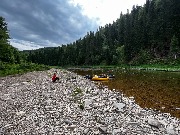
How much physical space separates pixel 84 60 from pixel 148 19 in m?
58.5

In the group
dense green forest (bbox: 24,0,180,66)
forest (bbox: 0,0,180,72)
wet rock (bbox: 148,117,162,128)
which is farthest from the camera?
dense green forest (bbox: 24,0,180,66)

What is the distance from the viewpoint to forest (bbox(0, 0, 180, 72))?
96.5 metres

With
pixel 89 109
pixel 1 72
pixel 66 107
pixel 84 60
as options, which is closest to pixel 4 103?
pixel 66 107

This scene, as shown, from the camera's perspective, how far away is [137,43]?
12500 cm

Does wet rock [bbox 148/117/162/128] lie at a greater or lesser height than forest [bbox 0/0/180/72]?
lesser

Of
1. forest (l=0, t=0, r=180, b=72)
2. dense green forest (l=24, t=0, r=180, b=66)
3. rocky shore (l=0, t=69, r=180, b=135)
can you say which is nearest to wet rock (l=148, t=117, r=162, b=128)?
rocky shore (l=0, t=69, r=180, b=135)

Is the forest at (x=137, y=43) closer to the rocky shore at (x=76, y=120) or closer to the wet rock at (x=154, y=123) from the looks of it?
the rocky shore at (x=76, y=120)

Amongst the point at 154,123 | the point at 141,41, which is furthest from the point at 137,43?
the point at 154,123

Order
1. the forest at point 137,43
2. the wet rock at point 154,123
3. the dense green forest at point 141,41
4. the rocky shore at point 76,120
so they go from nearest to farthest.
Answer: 1. the rocky shore at point 76,120
2. the wet rock at point 154,123
3. the forest at point 137,43
4. the dense green forest at point 141,41

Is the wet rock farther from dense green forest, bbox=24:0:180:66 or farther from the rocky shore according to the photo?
dense green forest, bbox=24:0:180:66

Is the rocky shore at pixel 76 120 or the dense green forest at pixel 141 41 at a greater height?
the dense green forest at pixel 141 41

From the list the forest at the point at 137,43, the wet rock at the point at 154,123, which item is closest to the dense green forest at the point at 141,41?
the forest at the point at 137,43

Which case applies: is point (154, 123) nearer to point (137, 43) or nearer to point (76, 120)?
point (76, 120)

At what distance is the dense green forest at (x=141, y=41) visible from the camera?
108 meters
